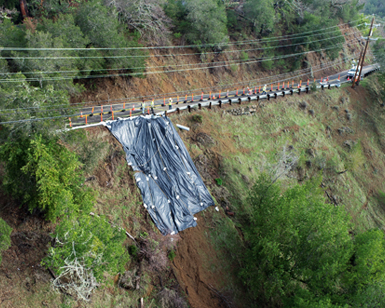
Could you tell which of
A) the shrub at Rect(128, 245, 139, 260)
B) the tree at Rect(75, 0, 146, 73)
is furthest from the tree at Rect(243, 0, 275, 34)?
the shrub at Rect(128, 245, 139, 260)

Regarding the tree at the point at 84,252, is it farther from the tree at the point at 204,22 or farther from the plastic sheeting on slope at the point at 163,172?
the tree at the point at 204,22

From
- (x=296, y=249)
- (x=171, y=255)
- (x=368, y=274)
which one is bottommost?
(x=171, y=255)

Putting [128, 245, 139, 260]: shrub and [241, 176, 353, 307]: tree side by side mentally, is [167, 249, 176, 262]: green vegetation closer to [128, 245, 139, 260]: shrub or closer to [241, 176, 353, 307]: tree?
[128, 245, 139, 260]: shrub

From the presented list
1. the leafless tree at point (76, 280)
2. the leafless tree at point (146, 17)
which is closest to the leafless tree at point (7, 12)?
the leafless tree at point (146, 17)

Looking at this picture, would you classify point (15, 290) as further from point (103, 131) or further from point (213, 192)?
point (213, 192)

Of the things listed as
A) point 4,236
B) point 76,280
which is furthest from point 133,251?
point 4,236

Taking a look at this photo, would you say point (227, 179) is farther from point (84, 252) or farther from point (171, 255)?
point (84, 252)
